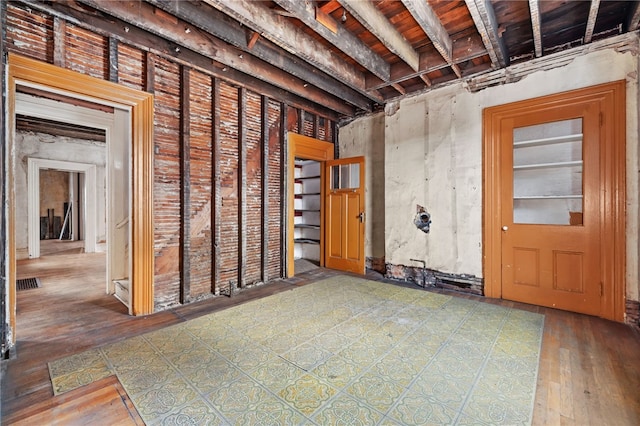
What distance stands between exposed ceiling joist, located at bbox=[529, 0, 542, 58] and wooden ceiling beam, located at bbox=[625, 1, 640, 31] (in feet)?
2.13

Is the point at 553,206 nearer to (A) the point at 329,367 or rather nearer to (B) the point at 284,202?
(A) the point at 329,367

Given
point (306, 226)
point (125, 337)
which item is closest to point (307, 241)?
point (306, 226)

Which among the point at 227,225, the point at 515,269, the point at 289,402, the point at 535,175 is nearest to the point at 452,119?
the point at 535,175

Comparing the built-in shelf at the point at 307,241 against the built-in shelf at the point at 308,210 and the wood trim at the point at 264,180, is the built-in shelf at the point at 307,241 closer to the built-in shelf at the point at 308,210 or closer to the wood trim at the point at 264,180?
the built-in shelf at the point at 308,210

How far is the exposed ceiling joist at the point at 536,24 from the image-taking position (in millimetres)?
2296

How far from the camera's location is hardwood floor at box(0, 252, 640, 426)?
148 cm

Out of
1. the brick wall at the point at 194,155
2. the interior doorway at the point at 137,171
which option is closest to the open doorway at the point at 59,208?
the interior doorway at the point at 137,171

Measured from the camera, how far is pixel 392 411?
4.83 ft

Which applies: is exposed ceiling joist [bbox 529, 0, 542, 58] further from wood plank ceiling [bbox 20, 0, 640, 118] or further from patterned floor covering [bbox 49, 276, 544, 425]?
patterned floor covering [bbox 49, 276, 544, 425]

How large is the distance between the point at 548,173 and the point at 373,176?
2482 mm

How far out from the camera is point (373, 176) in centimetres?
493

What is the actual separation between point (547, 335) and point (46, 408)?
370 centimetres

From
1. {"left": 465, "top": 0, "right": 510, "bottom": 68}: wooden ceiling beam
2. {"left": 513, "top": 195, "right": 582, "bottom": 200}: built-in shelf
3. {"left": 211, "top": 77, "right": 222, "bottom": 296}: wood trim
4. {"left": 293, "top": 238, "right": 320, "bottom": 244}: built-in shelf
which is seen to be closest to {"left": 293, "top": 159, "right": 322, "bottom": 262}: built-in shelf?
{"left": 293, "top": 238, "right": 320, "bottom": 244}: built-in shelf

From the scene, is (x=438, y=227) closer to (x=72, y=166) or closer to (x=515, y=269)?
(x=515, y=269)
